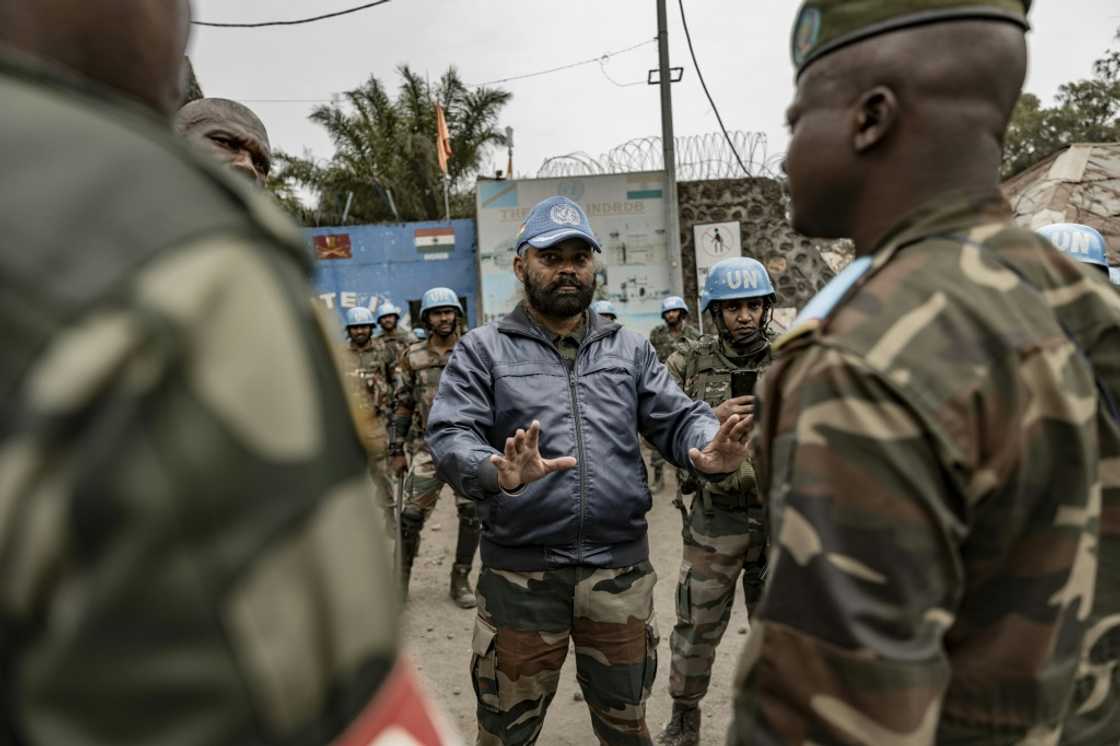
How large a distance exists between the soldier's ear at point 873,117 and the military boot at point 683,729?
10.1 ft

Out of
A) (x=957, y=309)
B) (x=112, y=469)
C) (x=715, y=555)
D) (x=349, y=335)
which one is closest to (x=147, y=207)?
(x=112, y=469)

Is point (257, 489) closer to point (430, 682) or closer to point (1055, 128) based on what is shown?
point (430, 682)

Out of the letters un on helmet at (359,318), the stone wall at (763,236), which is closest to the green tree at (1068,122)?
the stone wall at (763,236)

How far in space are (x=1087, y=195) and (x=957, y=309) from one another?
12.4 metres

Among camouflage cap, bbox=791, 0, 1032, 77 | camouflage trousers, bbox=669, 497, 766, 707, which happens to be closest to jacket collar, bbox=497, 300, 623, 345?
camouflage trousers, bbox=669, 497, 766, 707

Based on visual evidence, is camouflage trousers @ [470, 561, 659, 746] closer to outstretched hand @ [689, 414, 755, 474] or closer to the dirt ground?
outstretched hand @ [689, 414, 755, 474]

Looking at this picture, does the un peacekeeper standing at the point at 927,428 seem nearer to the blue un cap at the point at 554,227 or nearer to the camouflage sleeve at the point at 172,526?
the camouflage sleeve at the point at 172,526

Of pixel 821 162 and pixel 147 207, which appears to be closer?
pixel 147 207

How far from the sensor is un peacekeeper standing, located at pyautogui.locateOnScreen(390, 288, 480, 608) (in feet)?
19.0

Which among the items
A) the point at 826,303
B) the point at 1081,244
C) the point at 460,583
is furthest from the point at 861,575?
A: the point at 460,583

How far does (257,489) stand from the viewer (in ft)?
1.77

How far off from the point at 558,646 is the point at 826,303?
183 cm

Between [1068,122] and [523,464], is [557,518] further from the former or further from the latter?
[1068,122]

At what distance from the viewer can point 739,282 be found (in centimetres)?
422
